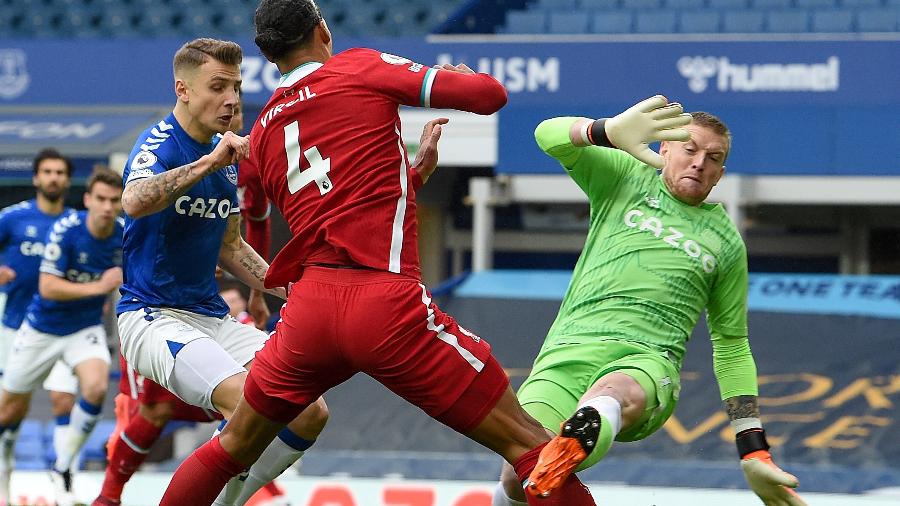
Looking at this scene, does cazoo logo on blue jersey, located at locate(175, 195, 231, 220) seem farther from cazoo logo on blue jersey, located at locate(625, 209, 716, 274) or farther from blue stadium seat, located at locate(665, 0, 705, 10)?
blue stadium seat, located at locate(665, 0, 705, 10)

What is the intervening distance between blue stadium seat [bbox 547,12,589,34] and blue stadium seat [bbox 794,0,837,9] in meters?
2.08

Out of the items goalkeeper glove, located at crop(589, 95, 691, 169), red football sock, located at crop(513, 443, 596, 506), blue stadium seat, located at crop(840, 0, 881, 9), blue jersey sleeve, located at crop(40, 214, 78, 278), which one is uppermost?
goalkeeper glove, located at crop(589, 95, 691, 169)

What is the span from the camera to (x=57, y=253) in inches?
328

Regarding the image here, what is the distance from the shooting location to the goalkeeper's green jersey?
16.8 feet

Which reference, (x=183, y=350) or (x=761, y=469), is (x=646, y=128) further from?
(x=183, y=350)

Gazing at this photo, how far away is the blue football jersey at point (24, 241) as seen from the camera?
9219mm

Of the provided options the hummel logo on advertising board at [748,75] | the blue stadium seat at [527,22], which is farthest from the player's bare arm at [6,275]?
the blue stadium seat at [527,22]

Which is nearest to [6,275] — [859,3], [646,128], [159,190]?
[159,190]

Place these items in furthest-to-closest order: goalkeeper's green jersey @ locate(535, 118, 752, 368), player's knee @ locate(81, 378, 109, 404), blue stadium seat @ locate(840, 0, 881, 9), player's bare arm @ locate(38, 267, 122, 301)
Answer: blue stadium seat @ locate(840, 0, 881, 9) < player's knee @ locate(81, 378, 109, 404) < player's bare arm @ locate(38, 267, 122, 301) < goalkeeper's green jersey @ locate(535, 118, 752, 368)

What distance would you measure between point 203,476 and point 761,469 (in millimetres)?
2054

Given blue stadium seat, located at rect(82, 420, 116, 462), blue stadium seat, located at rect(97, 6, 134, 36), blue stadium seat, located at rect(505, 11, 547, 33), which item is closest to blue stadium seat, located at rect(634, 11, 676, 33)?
blue stadium seat, located at rect(505, 11, 547, 33)

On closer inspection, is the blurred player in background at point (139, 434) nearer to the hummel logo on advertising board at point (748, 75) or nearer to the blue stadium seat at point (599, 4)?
the hummel logo on advertising board at point (748, 75)

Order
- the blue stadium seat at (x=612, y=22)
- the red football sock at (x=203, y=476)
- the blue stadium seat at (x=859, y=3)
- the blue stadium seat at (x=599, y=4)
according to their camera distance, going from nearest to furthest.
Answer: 1. the red football sock at (x=203, y=476)
2. the blue stadium seat at (x=859, y=3)
3. the blue stadium seat at (x=612, y=22)
4. the blue stadium seat at (x=599, y=4)

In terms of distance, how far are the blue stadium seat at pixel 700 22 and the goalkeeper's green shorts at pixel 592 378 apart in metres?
9.00
